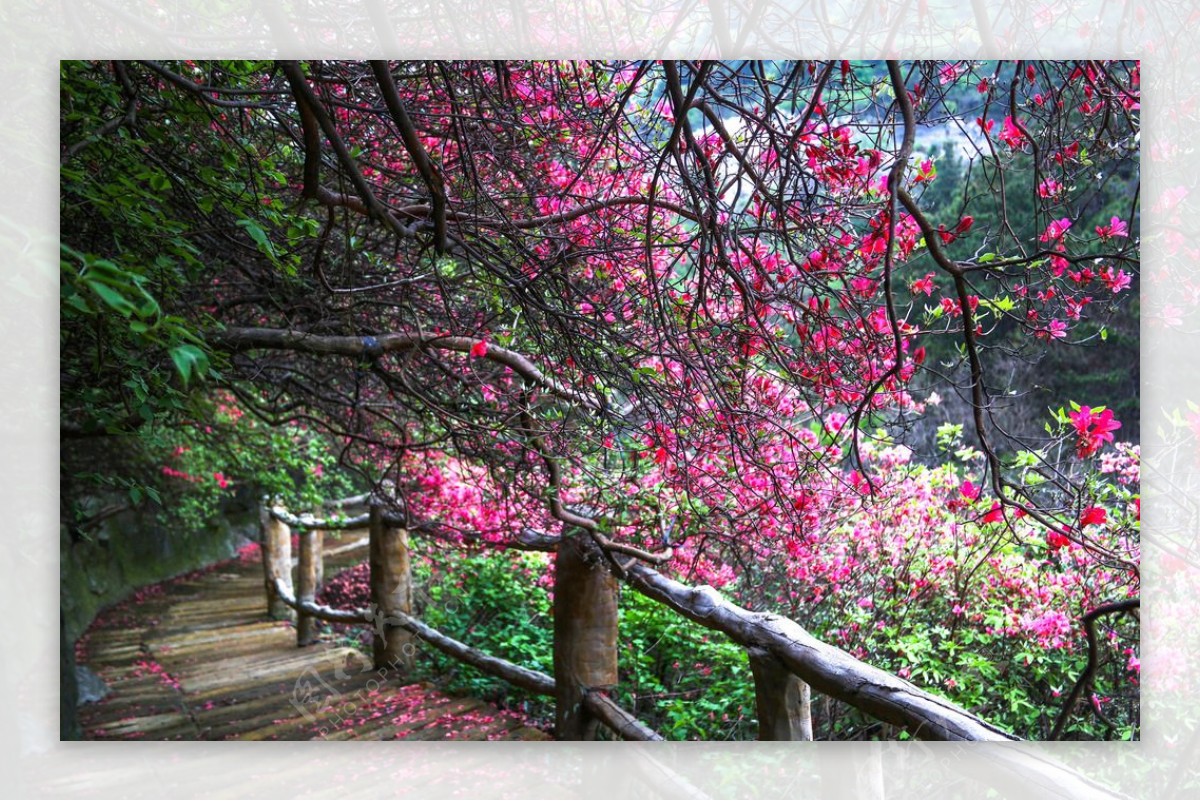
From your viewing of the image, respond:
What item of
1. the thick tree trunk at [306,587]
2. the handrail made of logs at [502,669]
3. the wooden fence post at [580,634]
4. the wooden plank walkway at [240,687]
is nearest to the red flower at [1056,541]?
the handrail made of logs at [502,669]

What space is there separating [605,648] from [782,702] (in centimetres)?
88

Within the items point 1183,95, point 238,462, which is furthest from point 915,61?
point 238,462

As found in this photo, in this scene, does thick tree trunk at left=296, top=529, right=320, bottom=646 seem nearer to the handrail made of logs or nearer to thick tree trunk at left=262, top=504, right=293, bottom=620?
the handrail made of logs

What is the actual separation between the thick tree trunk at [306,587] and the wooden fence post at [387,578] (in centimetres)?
75

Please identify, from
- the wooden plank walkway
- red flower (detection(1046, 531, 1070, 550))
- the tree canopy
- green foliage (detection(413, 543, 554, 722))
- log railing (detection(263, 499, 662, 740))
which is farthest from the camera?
green foliage (detection(413, 543, 554, 722))

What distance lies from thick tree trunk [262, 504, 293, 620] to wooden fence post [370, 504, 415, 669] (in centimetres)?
179

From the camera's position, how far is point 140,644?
5.27 m

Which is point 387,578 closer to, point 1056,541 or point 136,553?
point 1056,541

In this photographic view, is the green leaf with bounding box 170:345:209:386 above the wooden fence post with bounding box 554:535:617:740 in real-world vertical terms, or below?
above

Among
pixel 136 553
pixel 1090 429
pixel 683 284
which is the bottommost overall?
pixel 136 553

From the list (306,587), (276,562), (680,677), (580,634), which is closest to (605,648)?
(580,634)

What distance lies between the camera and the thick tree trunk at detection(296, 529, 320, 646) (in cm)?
488

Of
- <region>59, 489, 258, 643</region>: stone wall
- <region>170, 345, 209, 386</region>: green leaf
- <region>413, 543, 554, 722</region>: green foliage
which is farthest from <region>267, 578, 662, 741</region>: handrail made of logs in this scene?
<region>170, 345, 209, 386</region>: green leaf

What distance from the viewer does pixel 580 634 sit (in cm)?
286
